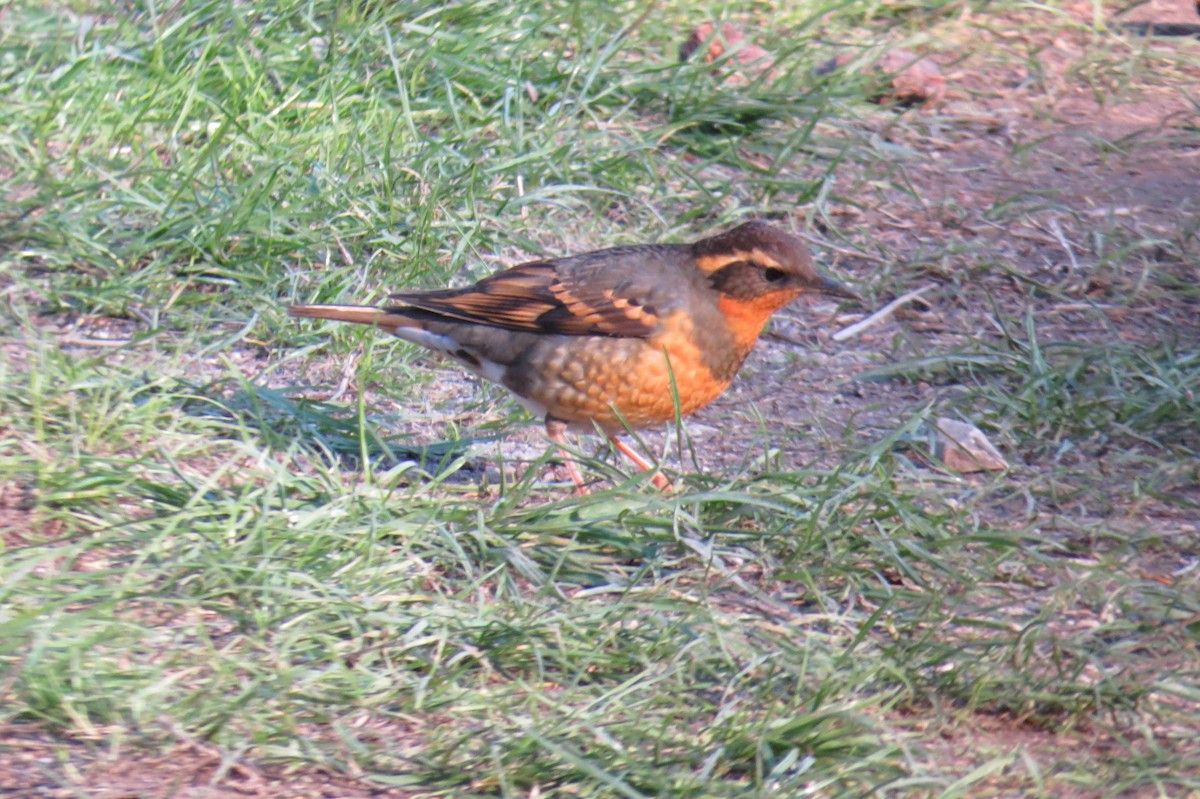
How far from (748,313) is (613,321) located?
49 cm

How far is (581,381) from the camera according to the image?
5.23 metres

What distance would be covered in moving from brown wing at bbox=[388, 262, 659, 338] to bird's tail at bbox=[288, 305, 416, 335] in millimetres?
51

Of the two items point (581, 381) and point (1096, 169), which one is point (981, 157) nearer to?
point (1096, 169)

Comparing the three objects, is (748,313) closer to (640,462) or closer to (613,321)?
(613,321)

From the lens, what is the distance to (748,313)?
17.9ft

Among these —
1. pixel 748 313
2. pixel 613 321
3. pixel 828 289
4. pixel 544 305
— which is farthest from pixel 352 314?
pixel 828 289

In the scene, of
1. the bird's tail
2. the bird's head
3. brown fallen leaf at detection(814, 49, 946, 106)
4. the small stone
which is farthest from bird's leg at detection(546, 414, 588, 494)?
brown fallen leaf at detection(814, 49, 946, 106)

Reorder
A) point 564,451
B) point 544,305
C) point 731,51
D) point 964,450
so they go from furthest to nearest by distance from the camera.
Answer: point 731,51 → point 544,305 → point 964,450 → point 564,451

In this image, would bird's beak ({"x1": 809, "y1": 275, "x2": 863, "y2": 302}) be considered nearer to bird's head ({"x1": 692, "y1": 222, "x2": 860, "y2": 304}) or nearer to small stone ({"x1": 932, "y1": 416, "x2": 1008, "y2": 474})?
bird's head ({"x1": 692, "y1": 222, "x2": 860, "y2": 304})

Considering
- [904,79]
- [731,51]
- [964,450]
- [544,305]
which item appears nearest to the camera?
[964,450]

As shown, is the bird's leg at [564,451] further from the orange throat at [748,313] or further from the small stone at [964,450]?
the small stone at [964,450]

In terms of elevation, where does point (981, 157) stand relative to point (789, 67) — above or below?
below

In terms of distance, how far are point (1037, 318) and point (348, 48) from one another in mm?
3266

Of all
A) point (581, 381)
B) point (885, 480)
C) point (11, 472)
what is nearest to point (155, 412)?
point (11, 472)
